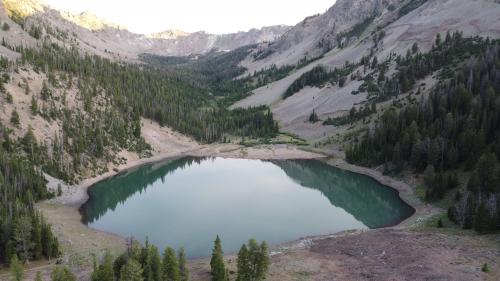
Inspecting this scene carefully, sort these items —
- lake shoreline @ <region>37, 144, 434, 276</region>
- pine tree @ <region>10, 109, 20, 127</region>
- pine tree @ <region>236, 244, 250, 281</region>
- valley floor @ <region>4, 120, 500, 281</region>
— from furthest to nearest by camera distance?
pine tree @ <region>10, 109, 20, 127</region>
lake shoreline @ <region>37, 144, 434, 276</region>
valley floor @ <region>4, 120, 500, 281</region>
pine tree @ <region>236, 244, 250, 281</region>

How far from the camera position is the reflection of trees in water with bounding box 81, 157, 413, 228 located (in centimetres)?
7425

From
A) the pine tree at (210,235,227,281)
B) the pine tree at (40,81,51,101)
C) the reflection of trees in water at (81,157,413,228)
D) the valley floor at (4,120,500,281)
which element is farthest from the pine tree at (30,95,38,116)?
the pine tree at (210,235,227,281)

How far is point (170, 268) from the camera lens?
36906 millimetres

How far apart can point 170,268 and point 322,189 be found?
2609 inches

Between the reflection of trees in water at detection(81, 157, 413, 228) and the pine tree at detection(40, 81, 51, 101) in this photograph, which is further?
the pine tree at detection(40, 81, 51, 101)

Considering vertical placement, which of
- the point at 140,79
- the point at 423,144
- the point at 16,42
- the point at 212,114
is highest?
the point at 16,42

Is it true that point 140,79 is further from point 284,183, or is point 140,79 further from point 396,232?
point 396,232

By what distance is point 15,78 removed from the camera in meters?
109

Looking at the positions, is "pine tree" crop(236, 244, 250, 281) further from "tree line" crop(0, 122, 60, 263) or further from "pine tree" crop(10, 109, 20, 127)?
"pine tree" crop(10, 109, 20, 127)

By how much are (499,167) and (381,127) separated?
1739 inches

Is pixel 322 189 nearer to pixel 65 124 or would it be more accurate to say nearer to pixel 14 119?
pixel 65 124

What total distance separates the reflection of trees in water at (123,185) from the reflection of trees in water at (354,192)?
110ft

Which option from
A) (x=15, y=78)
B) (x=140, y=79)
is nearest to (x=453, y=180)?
(x=15, y=78)

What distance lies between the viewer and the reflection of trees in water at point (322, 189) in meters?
74.2
